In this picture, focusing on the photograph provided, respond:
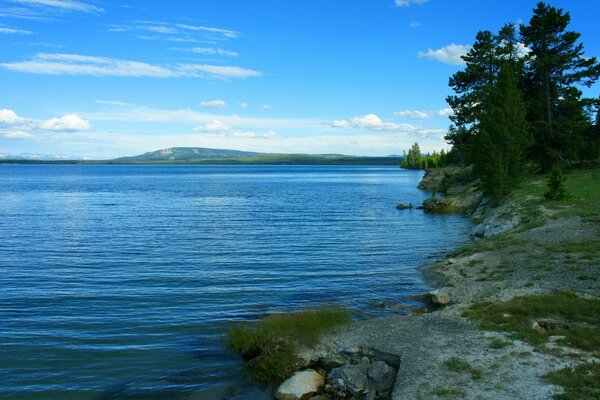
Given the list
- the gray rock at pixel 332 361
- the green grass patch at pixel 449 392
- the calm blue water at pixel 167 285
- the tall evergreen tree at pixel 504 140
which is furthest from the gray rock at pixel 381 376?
the tall evergreen tree at pixel 504 140

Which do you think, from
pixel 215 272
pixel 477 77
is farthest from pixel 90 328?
pixel 477 77

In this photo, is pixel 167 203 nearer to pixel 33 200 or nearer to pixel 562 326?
pixel 33 200

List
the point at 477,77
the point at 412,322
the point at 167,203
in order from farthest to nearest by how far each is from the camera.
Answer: the point at 167,203
the point at 477,77
the point at 412,322

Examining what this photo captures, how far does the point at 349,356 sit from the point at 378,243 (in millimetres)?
25440

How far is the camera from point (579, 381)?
12859 millimetres

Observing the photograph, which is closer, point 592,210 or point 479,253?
point 479,253

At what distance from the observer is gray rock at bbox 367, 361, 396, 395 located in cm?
1454

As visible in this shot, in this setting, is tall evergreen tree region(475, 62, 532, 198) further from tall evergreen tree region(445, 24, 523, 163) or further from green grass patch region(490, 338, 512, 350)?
green grass patch region(490, 338, 512, 350)

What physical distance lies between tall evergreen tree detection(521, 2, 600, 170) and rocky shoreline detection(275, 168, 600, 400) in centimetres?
3649

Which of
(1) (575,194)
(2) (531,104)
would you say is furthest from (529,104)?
(1) (575,194)

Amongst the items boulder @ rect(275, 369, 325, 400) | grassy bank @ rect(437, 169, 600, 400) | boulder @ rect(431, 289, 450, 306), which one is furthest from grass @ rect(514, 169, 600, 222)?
boulder @ rect(275, 369, 325, 400)

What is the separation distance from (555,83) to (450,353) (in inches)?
2152

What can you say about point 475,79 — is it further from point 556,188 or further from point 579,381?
point 579,381

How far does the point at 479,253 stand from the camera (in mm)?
31094
